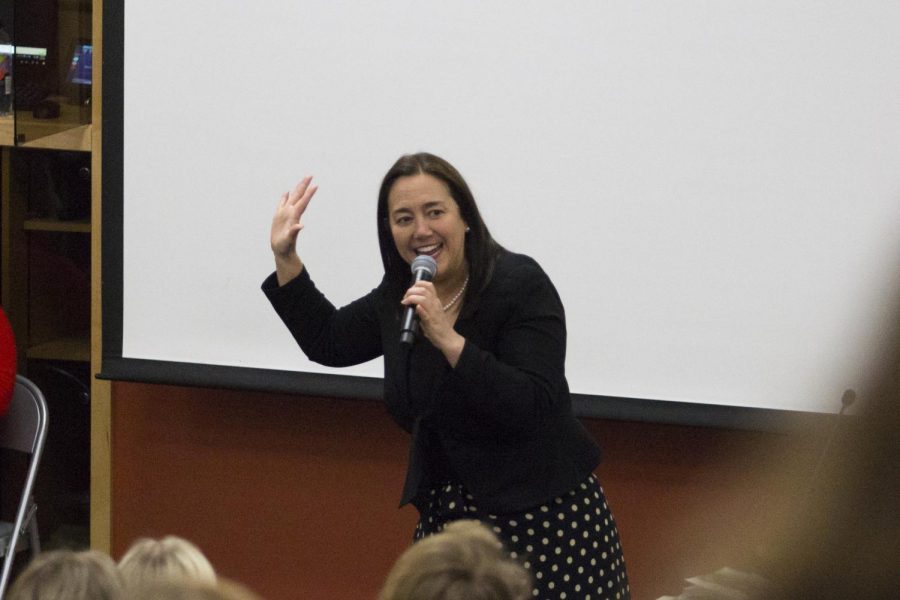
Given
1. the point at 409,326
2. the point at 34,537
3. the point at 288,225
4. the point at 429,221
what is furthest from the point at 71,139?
the point at 409,326

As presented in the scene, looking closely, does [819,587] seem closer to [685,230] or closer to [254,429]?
[685,230]

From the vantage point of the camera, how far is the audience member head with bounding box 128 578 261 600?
0.83m

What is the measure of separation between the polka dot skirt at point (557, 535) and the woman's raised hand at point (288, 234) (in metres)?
0.49

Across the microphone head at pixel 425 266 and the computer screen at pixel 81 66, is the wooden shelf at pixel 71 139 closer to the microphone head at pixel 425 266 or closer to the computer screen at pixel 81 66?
the computer screen at pixel 81 66

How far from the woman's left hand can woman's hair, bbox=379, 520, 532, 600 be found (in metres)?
0.57

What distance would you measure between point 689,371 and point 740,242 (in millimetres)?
335

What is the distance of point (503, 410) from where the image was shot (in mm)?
1859

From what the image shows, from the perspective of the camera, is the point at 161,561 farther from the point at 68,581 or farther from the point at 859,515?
the point at 859,515

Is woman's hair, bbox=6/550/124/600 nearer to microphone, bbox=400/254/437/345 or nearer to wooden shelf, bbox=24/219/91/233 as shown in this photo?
microphone, bbox=400/254/437/345

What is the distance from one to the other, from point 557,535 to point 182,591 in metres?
1.24

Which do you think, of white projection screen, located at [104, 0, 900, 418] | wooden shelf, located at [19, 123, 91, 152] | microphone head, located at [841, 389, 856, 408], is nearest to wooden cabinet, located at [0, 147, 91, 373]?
wooden shelf, located at [19, 123, 91, 152]

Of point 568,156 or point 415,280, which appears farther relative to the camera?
point 568,156

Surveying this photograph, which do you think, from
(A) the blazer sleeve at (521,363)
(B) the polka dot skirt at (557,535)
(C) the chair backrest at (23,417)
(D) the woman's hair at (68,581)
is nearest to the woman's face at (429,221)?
(A) the blazer sleeve at (521,363)

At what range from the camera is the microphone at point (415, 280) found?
6.07ft
